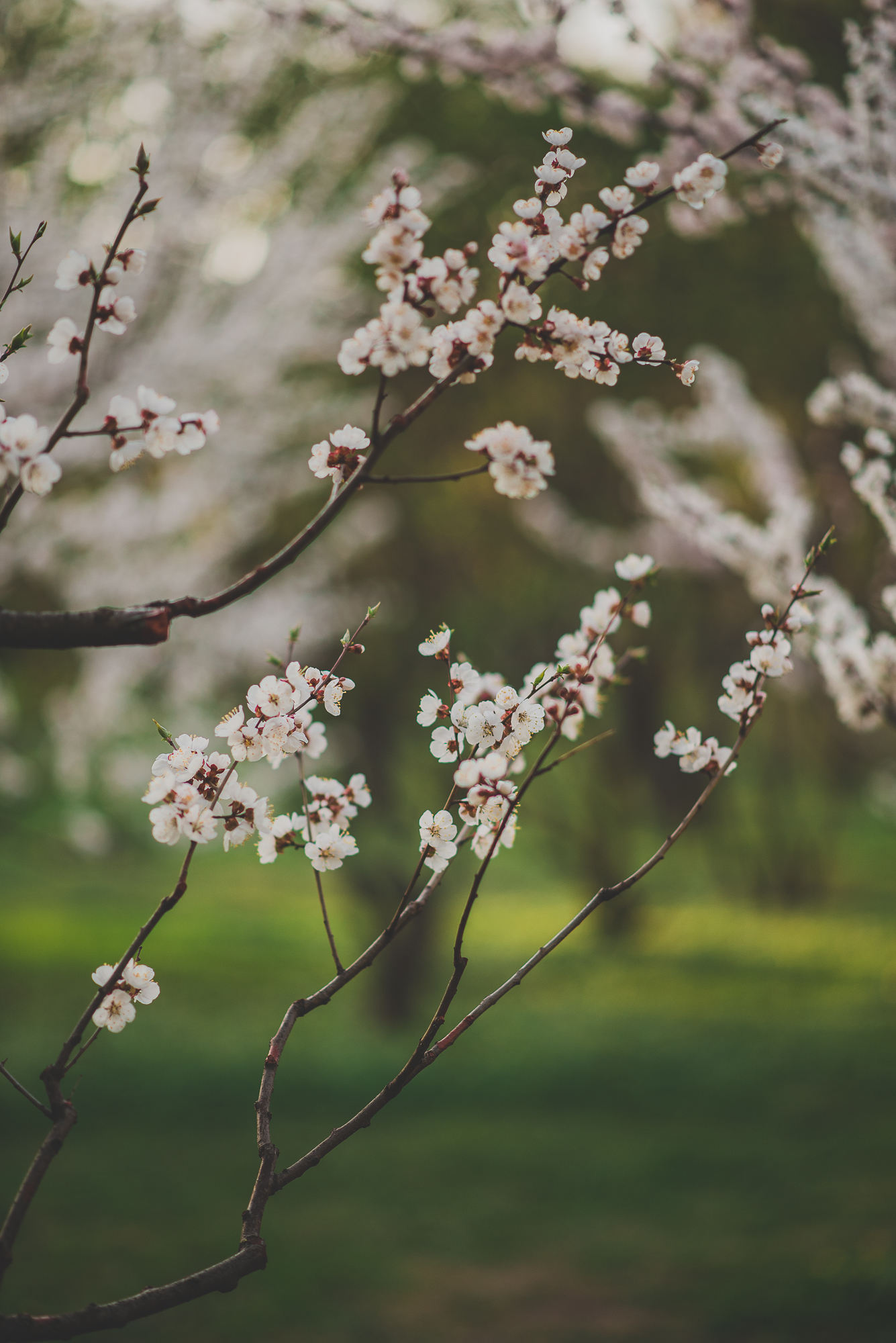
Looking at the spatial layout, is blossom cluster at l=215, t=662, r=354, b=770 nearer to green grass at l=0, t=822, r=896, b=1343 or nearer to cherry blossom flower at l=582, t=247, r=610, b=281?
cherry blossom flower at l=582, t=247, r=610, b=281

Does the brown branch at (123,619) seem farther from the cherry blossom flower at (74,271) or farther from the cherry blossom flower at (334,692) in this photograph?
the cherry blossom flower at (74,271)

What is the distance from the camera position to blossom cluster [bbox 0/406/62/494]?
1.23 meters

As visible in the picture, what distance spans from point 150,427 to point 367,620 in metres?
0.42

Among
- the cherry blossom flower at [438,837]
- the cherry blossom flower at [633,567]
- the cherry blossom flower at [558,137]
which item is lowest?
the cherry blossom flower at [438,837]

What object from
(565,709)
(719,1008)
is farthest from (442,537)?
(565,709)

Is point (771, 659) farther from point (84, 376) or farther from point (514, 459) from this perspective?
point (84, 376)

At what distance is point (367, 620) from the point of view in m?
1.49

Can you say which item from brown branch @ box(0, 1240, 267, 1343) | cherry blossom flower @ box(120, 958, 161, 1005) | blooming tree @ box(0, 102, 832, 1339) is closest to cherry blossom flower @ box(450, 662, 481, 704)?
blooming tree @ box(0, 102, 832, 1339)

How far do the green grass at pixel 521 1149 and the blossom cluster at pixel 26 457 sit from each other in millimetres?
4272

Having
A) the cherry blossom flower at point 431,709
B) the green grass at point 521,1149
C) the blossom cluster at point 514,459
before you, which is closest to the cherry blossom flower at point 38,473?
the blossom cluster at point 514,459

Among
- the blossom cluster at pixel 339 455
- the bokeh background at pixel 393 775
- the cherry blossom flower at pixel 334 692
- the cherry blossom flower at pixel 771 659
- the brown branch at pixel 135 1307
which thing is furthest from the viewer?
the bokeh background at pixel 393 775

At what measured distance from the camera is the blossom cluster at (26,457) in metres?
1.23

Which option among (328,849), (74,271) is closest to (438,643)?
(328,849)

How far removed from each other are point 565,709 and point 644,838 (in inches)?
614
